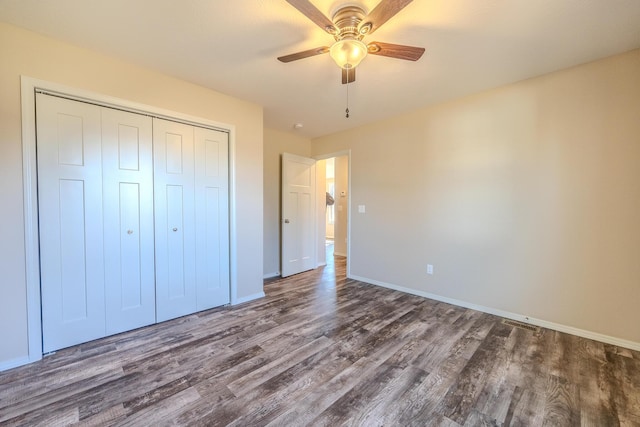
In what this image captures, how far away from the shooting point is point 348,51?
1.63m

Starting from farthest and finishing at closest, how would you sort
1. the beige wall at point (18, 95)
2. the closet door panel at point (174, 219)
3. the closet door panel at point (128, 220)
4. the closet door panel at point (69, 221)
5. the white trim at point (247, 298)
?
the white trim at point (247, 298) < the closet door panel at point (174, 219) < the closet door panel at point (128, 220) < the closet door panel at point (69, 221) < the beige wall at point (18, 95)

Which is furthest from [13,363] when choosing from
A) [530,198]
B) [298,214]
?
[530,198]

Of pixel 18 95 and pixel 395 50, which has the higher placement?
pixel 395 50

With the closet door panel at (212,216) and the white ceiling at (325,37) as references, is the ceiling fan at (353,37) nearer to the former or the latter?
the white ceiling at (325,37)

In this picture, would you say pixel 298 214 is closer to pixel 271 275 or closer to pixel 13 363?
Result: pixel 271 275

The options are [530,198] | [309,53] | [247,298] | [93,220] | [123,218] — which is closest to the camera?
[309,53]

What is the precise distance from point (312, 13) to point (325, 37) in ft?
2.03

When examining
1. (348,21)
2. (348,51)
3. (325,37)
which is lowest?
(348,51)

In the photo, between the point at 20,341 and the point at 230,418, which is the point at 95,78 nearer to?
the point at 20,341

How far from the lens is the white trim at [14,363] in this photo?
5.93 feet

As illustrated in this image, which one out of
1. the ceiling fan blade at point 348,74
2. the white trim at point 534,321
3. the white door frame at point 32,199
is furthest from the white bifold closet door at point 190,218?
the white trim at point 534,321

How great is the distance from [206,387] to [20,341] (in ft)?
4.95

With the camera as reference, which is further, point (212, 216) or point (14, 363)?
point (212, 216)

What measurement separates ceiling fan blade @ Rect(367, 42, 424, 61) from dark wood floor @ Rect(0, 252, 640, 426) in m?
2.20
